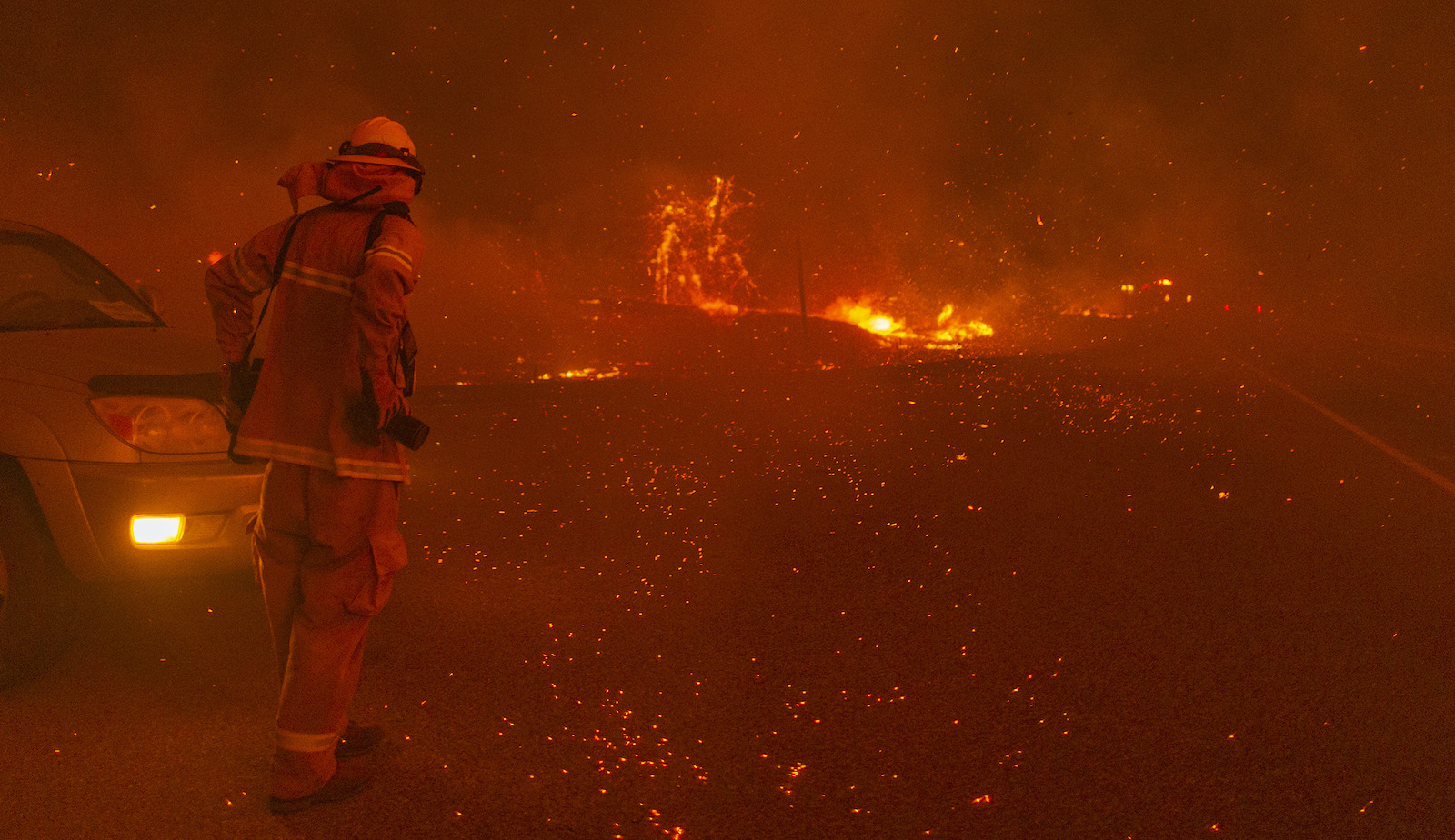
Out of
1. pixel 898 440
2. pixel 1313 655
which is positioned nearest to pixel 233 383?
pixel 1313 655

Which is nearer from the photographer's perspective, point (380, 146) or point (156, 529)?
point (380, 146)

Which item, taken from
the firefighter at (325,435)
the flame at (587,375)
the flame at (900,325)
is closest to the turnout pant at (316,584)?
the firefighter at (325,435)

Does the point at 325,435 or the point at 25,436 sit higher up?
the point at 325,435

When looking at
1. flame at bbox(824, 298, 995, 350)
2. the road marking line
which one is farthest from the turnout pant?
flame at bbox(824, 298, 995, 350)

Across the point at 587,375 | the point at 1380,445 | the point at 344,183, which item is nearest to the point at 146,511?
the point at 344,183

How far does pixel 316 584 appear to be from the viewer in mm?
3010

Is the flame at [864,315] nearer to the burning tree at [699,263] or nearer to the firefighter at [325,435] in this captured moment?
the burning tree at [699,263]

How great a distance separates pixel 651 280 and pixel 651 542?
1975 cm

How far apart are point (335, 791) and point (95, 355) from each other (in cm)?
208

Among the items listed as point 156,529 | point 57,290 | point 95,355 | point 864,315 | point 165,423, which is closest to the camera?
point 156,529

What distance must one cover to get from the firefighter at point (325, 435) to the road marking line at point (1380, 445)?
23.9ft

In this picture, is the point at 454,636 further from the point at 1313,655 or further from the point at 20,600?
the point at 1313,655

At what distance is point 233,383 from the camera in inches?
125

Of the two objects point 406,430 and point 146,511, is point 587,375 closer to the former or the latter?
point 146,511
